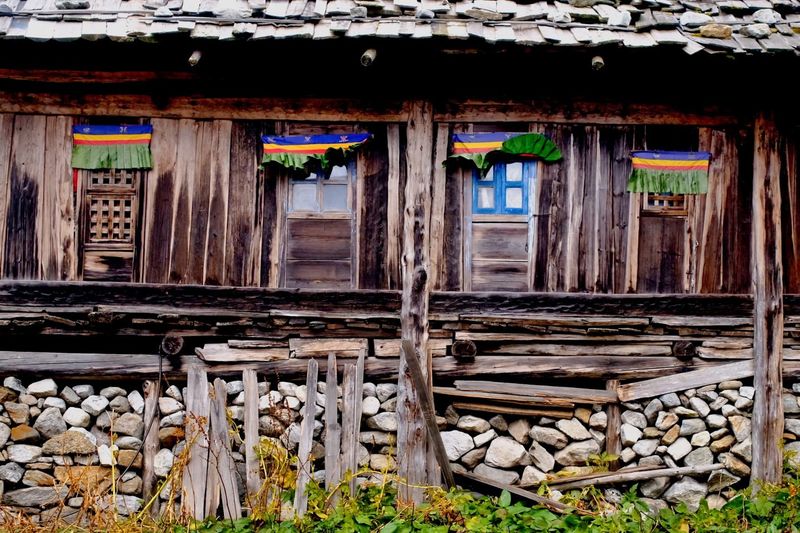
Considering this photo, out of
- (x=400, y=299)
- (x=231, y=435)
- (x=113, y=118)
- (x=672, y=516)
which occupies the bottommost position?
(x=672, y=516)

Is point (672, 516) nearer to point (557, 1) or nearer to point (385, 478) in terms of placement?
point (385, 478)

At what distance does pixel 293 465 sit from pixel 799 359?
5.04 m

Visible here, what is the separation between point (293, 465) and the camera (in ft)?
21.2

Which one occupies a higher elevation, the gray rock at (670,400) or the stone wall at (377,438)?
the gray rock at (670,400)

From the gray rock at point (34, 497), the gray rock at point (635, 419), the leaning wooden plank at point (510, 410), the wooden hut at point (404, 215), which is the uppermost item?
the wooden hut at point (404, 215)

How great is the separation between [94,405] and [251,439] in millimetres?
1542

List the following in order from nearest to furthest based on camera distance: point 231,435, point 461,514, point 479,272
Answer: point 461,514
point 231,435
point 479,272

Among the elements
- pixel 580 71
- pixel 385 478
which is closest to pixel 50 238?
pixel 385 478

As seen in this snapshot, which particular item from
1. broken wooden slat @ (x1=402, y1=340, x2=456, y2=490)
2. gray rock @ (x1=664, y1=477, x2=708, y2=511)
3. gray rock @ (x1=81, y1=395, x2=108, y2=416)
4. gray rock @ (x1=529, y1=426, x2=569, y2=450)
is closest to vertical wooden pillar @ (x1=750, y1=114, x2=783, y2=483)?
gray rock @ (x1=664, y1=477, x2=708, y2=511)

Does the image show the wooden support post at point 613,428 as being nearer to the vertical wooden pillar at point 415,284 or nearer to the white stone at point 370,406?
the vertical wooden pillar at point 415,284

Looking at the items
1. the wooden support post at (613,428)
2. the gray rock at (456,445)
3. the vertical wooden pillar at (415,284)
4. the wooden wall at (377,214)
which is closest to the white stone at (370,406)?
the vertical wooden pillar at (415,284)

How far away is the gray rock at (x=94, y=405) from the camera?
21.7ft

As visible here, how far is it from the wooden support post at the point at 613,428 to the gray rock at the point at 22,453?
5393 mm

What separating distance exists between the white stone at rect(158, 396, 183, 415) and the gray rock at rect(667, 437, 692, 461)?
4693 millimetres
